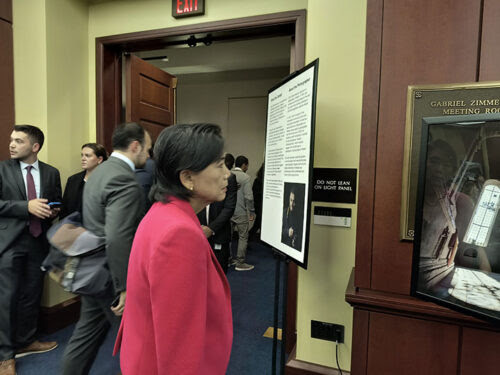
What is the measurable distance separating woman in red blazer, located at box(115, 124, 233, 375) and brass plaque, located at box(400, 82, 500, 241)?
675 mm

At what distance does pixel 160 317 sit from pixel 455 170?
3.01 ft

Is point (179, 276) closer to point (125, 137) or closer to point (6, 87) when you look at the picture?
point (125, 137)

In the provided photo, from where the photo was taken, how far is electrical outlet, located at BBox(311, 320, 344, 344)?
1855mm

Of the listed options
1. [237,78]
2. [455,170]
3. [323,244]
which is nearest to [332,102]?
[323,244]

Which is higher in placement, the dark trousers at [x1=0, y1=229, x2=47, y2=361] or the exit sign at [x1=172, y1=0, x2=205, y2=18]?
the exit sign at [x1=172, y1=0, x2=205, y2=18]

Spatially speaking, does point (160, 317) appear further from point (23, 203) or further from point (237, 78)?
point (237, 78)

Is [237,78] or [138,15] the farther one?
[237,78]

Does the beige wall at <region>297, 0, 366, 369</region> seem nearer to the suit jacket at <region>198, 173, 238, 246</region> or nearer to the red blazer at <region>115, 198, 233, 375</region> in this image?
the suit jacket at <region>198, 173, 238, 246</region>

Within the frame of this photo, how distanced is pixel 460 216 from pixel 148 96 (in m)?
2.73

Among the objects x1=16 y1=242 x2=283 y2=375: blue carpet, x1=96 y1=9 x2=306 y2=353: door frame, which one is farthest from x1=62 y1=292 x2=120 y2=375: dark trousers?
x1=96 y1=9 x2=306 y2=353: door frame

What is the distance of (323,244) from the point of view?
190 centimetres

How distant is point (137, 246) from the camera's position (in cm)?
94

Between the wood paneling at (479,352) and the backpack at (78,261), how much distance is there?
1.55 meters

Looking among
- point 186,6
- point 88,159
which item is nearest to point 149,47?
point 186,6
